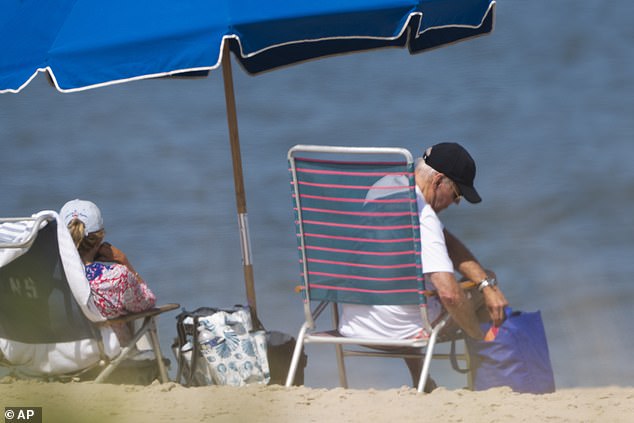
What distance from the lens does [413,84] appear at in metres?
10.6

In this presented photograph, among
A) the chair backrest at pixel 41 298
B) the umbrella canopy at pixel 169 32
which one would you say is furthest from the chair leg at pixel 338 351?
the umbrella canopy at pixel 169 32

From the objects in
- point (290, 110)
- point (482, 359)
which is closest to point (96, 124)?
point (290, 110)

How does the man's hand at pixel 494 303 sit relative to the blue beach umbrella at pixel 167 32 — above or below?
below

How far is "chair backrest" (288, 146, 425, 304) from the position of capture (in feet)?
13.0

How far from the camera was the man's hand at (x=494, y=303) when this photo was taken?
4074mm

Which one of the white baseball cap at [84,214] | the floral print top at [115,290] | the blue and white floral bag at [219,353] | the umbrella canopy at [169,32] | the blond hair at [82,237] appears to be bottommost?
the blue and white floral bag at [219,353]

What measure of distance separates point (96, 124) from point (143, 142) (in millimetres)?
686

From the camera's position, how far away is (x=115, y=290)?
4336 millimetres

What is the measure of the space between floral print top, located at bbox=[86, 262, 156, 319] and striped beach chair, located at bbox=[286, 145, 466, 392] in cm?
62

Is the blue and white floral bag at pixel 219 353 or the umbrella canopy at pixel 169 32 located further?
the blue and white floral bag at pixel 219 353

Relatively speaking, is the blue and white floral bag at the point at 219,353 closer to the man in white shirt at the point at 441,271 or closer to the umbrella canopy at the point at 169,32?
the man in white shirt at the point at 441,271

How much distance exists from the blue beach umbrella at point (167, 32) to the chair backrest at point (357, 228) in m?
0.42

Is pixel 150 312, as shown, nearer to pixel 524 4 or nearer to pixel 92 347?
pixel 92 347

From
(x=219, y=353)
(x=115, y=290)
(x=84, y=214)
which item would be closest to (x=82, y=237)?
(x=84, y=214)
